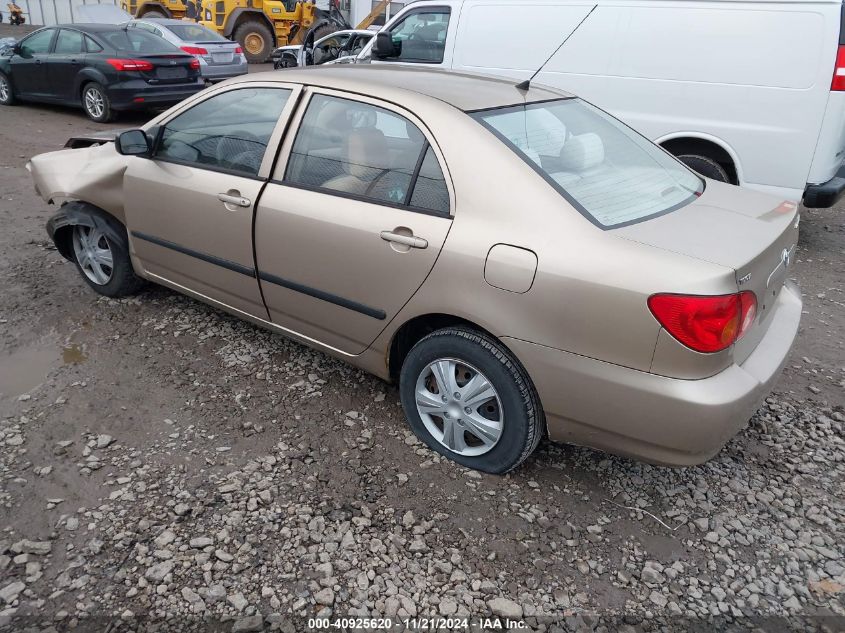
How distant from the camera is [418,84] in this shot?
9.84ft

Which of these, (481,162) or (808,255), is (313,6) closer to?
(808,255)

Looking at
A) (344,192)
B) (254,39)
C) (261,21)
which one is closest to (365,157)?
(344,192)

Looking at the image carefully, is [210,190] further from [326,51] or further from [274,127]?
[326,51]

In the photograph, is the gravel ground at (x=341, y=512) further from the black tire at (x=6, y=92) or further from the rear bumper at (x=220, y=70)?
the rear bumper at (x=220, y=70)

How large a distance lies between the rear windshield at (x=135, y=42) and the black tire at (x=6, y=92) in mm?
2469

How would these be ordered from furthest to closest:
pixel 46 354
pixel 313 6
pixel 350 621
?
pixel 313 6, pixel 46 354, pixel 350 621

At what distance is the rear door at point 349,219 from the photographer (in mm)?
2715

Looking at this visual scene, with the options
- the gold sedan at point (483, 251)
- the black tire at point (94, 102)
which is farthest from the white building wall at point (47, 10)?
the gold sedan at point (483, 251)

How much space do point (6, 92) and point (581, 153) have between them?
1227 cm

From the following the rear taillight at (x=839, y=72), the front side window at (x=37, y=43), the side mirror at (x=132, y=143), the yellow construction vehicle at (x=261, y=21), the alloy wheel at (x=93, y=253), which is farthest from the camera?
the yellow construction vehicle at (x=261, y=21)

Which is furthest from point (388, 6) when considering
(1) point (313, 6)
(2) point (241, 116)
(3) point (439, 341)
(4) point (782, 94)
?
(3) point (439, 341)

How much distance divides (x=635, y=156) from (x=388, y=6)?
18.9 metres

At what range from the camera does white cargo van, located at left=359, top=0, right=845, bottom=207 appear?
16.6 feet

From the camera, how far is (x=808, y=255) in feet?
18.8
